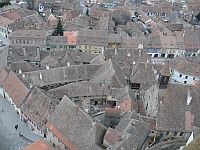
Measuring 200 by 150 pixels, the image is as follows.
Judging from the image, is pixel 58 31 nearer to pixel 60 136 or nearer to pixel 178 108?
pixel 60 136

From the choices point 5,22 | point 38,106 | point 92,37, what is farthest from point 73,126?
point 5,22

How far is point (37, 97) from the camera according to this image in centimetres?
A: 5969

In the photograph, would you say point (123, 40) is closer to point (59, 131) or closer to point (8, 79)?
point (8, 79)

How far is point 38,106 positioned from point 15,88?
30.1 ft

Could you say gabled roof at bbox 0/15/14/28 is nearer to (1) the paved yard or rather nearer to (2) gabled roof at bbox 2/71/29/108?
(2) gabled roof at bbox 2/71/29/108

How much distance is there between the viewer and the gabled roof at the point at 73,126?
1984 inches

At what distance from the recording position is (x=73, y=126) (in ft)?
171

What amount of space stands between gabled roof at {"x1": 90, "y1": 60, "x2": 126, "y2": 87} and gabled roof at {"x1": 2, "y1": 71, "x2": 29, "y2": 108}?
43.1ft

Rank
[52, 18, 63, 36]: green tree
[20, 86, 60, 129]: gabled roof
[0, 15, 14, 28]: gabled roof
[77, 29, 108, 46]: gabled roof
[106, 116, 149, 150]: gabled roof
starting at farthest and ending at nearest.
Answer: [0, 15, 14, 28]: gabled roof, [52, 18, 63, 36]: green tree, [77, 29, 108, 46]: gabled roof, [20, 86, 60, 129]: gabled roof, [106, 116, 149, 150]: gabled roof

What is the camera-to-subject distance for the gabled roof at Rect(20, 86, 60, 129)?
5722 cm

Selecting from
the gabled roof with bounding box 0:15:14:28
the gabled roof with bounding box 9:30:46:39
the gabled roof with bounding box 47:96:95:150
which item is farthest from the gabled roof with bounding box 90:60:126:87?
the gabled roof with bounding box 0:15:14:28

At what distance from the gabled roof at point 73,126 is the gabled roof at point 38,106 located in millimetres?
2480

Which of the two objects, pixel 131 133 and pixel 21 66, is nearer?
pixel 131 133

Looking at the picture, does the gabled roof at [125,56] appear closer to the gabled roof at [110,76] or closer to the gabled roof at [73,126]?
the gabled roof at [110,76]
